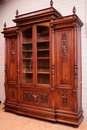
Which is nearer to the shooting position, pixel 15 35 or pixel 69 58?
pixel 69 58

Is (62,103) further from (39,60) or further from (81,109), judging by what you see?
(39,60)

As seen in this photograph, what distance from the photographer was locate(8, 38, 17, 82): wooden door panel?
11.5 ft

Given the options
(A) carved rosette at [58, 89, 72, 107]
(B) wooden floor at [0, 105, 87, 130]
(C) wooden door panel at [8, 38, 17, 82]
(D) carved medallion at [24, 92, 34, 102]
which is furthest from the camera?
(C) wooden door panel at [8, 38, 17, 82]

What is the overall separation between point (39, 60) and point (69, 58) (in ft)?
2.45

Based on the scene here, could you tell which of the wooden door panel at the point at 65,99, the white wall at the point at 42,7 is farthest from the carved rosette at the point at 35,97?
the white wall at the point at 42,7

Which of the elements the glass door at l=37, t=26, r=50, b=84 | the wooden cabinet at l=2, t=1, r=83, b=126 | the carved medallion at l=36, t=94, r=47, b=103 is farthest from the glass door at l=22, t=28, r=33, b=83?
the carved medallion at l=36, t=94, r=47, b=103

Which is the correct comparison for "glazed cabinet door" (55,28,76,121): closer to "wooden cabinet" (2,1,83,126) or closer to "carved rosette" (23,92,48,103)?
"wooden cabinet" (2,1,83,126)

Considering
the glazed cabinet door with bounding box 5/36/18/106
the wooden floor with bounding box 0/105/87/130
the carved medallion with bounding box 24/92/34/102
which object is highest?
the glazed cabinet door with bounding box 5/36/18/106

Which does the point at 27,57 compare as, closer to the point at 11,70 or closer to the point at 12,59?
the point at 12,59

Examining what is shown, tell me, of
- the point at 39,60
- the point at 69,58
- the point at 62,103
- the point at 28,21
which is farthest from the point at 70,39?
the point at 62,103

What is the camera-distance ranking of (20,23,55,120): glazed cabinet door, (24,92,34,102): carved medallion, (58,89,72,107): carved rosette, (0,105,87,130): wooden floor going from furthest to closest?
1. (24,92,34,102): carved medallion
2. (20,23,55,120): glazed cabinet door
3. (58,89,72,107): carved rosette
4. (0,105,87,130): wooden floor

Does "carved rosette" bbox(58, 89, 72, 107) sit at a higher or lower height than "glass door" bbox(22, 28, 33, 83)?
lower

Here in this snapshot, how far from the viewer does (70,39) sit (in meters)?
2.79

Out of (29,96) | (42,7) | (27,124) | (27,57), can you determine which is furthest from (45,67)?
(42,7)
